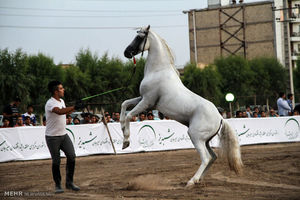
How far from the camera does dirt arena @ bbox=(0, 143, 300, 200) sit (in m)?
6.49

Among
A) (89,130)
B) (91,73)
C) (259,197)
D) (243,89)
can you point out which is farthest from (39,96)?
(259,197)

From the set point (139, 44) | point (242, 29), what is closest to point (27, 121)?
point (139, 44)

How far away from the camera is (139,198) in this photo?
20.7 feet

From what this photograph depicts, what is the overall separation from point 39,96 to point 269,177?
84.0 feet

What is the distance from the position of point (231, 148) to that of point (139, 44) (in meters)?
2.65

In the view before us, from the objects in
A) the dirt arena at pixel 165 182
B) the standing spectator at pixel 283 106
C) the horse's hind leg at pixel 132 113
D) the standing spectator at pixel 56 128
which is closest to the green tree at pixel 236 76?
the standing spectator at pixel 283 106

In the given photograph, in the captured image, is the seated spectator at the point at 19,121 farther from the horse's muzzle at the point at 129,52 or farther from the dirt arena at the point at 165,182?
the horse's muzzle at the point at 129,52

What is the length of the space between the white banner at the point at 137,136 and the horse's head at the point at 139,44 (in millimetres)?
7353

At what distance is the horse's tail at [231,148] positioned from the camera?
7770 mm

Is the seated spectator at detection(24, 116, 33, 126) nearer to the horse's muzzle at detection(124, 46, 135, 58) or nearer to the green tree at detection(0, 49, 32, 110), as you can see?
the horse's muzzle at detection(124, 46, 135, 58)

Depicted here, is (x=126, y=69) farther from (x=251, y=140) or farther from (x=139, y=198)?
(x=139, y=198)

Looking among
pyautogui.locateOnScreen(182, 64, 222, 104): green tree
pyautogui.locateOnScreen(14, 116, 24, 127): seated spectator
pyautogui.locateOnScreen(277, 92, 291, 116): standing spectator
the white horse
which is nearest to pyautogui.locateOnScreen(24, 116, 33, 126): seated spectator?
pyautogui.locateOnScreen(14, 116, 24, 127): seated spectator

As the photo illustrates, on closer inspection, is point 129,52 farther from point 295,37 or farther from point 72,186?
point 295,37

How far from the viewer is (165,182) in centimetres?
796
